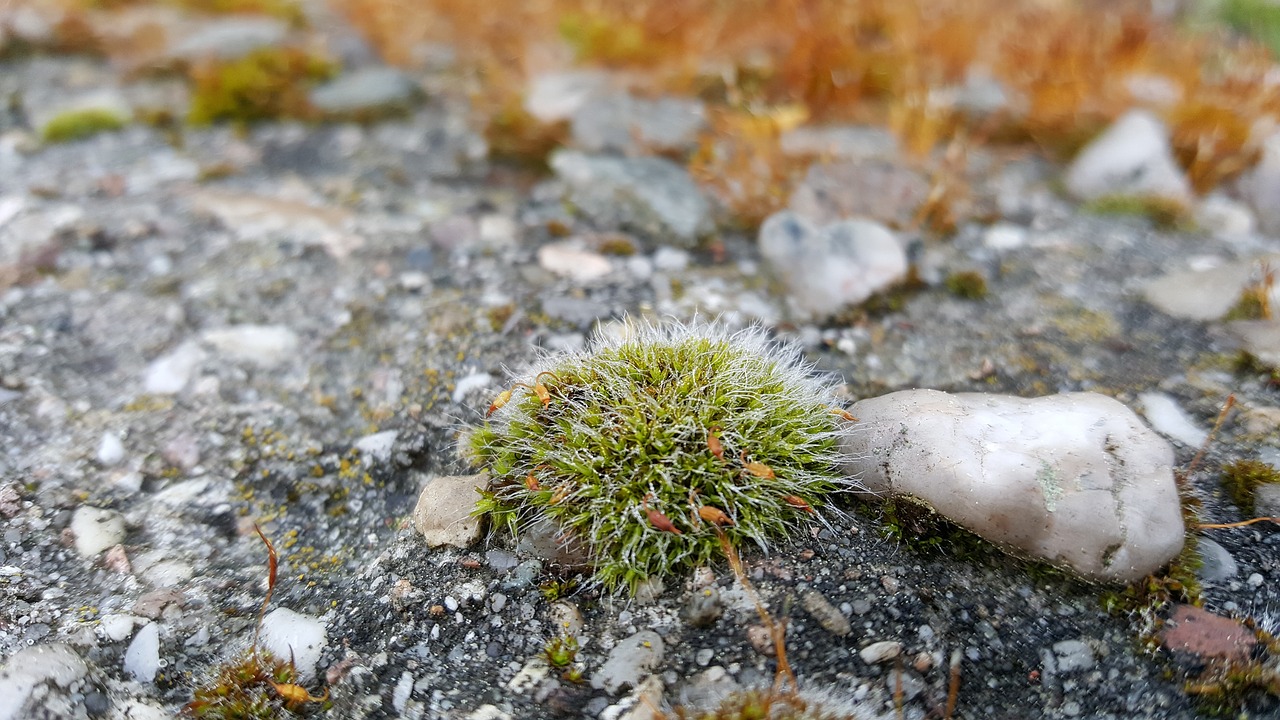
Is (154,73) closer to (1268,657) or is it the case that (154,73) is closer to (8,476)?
(8,476)

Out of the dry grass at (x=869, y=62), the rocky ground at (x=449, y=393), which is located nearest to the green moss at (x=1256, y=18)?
the dry grass at (x=869, y=62)

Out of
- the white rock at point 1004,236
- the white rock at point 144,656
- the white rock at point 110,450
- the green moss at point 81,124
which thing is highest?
the white rock at point 1004,236

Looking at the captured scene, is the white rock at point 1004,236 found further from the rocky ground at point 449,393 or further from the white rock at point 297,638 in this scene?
the white rock at point 297,638

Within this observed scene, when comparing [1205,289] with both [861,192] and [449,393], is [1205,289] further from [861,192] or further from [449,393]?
[449,393]

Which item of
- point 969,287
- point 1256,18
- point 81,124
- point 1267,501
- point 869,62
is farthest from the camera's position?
point 1256,18

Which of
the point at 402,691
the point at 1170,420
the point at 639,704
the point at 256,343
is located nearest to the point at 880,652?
the point at 639,704
